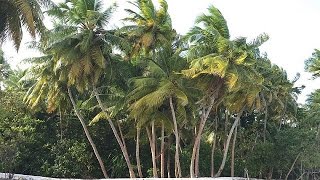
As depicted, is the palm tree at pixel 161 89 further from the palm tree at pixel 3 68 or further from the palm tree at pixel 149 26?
the palm tree at pixel 3 68

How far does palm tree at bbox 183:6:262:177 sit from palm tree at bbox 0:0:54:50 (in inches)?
335

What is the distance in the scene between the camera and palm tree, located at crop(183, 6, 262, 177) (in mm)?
20477

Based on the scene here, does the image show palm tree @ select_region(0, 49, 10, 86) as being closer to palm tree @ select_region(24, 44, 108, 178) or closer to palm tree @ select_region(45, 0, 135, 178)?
palm tree @ select_region(24, 44, 108, 178)

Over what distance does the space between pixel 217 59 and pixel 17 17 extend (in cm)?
973

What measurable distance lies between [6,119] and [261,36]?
1680cm

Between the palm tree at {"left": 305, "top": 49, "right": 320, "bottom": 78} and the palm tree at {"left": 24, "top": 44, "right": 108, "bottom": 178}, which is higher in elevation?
the palm tree at {"left": 305, "top": 49, "right": 320, "bottom": 78}

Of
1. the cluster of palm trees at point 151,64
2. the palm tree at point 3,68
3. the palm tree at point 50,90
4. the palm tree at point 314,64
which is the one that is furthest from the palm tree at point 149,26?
the palm tree at point 314,64

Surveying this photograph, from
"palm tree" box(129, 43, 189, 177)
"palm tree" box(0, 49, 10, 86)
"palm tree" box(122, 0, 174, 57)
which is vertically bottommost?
"palm tree" box(129, 43, 189, 177)

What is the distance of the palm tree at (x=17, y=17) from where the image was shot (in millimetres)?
13547

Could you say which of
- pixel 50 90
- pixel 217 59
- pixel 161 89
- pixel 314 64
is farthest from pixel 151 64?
pixel 314 64

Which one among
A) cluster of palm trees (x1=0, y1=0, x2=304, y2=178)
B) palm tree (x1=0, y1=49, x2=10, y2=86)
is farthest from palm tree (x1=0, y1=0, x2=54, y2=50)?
palm tree (x1=0, y1=49, x2=10, y2=86)

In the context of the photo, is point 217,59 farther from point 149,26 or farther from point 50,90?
point 50,90

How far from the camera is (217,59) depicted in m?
20.4

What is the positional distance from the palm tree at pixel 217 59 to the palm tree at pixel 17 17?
850cm
